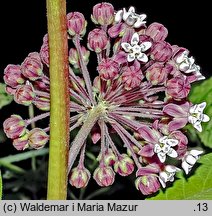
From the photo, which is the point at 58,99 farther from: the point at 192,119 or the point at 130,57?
the point at 192,119

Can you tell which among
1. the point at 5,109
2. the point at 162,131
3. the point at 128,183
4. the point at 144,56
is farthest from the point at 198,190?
the point at 5,109

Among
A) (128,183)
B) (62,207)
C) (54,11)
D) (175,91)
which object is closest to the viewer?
(54,11)

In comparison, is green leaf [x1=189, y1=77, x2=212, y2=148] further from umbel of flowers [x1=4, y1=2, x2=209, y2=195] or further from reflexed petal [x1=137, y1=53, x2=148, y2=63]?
reflexed petal [x1=137, y1=53, x2=148, y2=63]

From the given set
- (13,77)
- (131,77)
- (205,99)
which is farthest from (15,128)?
(205,99)

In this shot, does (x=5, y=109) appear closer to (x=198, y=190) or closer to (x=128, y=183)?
(x=128, y=183)

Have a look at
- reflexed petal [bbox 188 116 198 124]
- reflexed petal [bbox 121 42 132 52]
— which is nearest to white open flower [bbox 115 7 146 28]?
reflexed petal [bbox 121 42 132 52]

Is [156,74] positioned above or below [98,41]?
below
